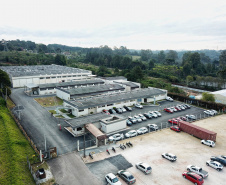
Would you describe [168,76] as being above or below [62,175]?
above

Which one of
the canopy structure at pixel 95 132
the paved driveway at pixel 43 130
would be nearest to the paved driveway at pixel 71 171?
the paved driveway at pixel 43 130

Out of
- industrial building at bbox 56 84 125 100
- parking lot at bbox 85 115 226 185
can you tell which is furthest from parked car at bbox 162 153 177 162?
industrial building at bbox 56 84 125 100

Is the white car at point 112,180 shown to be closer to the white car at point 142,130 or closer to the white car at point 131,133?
the white car at point 131,133

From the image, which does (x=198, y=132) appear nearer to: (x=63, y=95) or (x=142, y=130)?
(x=142, y=130)

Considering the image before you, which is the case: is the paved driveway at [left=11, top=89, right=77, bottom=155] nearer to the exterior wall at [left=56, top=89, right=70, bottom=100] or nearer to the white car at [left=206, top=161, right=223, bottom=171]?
the exterior wall at [left=56, top=89, right=70, bottom=100]

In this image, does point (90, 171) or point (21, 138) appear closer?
point (90, 171)

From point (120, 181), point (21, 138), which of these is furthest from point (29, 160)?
point (120, 181)

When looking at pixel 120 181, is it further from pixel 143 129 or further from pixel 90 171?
pixel 143 129
